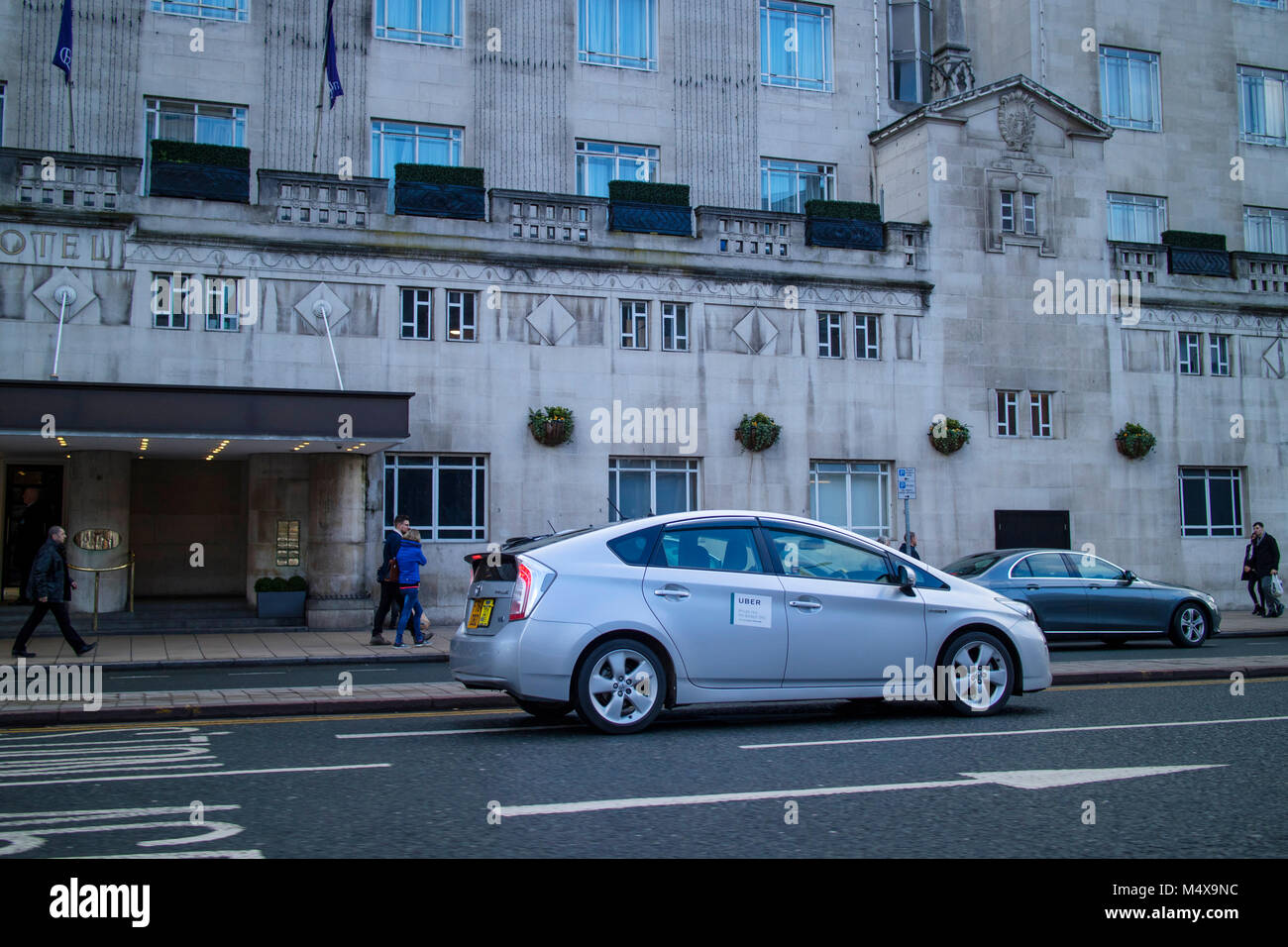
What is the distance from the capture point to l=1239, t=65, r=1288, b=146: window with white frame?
109 feet

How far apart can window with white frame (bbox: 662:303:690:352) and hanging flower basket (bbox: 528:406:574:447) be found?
9.26ft

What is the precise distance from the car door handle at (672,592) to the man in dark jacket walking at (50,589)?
10219 millimetres

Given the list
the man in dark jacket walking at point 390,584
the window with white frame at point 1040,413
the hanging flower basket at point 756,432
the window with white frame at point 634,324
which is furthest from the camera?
the window with white frame at point 1040,413

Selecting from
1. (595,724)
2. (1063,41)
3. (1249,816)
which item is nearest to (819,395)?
(1063,41)

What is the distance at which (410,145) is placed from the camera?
26156mm

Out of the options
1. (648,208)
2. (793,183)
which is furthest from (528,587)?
(793,183)

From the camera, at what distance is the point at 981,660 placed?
998 centimetres

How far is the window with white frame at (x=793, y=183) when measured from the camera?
2888cm

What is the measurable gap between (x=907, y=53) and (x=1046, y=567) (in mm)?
17318

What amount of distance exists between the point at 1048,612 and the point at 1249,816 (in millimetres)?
12586

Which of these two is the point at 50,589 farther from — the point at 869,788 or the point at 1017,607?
the point at 869,788

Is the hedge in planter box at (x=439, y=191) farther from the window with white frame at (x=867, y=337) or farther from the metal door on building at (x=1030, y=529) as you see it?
the metal door on building at (x=1030, y=529)

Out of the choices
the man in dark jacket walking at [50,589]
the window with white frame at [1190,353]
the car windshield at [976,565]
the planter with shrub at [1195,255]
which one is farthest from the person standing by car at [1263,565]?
the man in dark jacket walking at [50,589]

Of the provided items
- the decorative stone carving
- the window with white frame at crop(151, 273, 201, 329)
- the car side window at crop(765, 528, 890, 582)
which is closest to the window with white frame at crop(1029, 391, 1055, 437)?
the decorative stone carving
